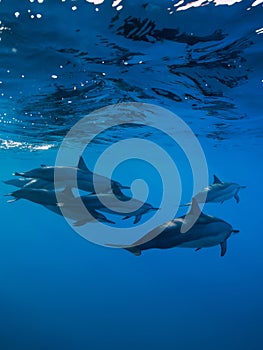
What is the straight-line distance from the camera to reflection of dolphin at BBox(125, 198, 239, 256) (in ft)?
19.2

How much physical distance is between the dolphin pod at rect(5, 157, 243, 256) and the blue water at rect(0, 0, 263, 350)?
3606 millimetres

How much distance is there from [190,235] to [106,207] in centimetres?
213

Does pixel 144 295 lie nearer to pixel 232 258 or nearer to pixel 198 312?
pixel 198 312

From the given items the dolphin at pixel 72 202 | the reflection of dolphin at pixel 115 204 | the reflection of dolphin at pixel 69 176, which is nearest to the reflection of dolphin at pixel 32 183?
the reflection of dolphin at pixel 69 176

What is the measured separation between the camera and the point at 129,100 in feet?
47.8

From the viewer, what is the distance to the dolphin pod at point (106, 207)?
618 centimetres

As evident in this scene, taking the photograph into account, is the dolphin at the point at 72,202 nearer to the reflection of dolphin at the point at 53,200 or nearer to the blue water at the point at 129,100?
the reflection of dolphin at the point at 53,200

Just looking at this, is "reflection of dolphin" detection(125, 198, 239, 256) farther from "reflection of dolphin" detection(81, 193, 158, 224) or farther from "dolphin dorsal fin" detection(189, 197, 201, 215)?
"reflection of dolphin" detection(81, 193, 158, 224)

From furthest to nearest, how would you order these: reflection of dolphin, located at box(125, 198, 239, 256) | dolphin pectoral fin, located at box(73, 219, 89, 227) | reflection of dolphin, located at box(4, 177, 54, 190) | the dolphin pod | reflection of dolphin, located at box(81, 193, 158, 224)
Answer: reflection of dolphin, located at box(4, 177, 54, 190), reflection of dolphin, located at box(81, 193, 158, 224), dolphin pectoral fin, located at box(73, 219, 89, 227), the dolphin pod, reflection of dolphin, located at box(125, 198, 239, 256)

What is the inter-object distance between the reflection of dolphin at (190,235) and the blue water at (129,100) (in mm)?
4387

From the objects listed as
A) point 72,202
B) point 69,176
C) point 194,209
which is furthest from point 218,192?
point 72,202

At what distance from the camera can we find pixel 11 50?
9.16 metres

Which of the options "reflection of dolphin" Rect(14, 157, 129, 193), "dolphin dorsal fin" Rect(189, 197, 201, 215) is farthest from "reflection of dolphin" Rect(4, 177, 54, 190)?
"dolphin dorsal fin" Rect(189, 197, 201, 215)

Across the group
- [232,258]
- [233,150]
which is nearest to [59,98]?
[233,150]
